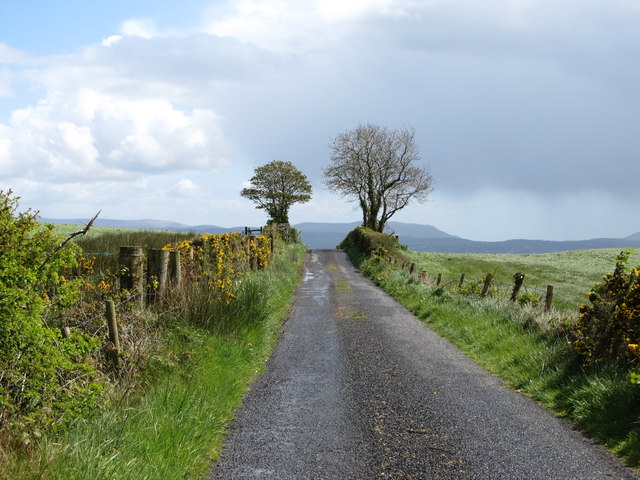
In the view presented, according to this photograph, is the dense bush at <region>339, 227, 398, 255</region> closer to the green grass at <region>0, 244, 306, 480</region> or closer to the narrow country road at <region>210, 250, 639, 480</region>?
the narrow country road at <region>210, 250, 639, 480</region>

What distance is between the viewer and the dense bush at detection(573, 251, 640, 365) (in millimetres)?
7785

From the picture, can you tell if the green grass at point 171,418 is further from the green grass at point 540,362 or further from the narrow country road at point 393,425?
the green grass at point 540,362

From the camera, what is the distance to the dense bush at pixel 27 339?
13.1 feet

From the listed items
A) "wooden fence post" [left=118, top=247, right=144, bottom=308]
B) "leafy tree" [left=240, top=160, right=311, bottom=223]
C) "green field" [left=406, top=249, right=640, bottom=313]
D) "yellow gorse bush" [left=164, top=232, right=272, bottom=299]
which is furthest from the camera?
"leafy tree" [left=240, top=160, right=311, bottom=223]

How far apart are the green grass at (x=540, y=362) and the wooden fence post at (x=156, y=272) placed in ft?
21.8

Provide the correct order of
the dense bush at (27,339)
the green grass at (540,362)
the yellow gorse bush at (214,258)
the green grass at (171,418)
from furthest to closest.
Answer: the yellow gorse bush at (214,258)
the green grass at (540,362)
the green grass at (171,418)
the dense bush at (27,339)

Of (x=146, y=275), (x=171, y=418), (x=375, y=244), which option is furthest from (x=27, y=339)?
(x=375, y=244)

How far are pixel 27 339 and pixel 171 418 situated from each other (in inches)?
82.2

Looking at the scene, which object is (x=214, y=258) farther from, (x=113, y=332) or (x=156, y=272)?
(x=113, y=332)

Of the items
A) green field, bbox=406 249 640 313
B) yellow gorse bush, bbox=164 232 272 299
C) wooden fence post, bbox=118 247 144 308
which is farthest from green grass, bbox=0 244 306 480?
green field, bbox=406 249 640 313

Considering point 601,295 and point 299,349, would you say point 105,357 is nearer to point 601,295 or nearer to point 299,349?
point 299,349

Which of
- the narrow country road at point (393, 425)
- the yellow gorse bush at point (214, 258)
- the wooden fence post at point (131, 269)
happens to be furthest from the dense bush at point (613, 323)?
the wooden fence post at point (131, 269)

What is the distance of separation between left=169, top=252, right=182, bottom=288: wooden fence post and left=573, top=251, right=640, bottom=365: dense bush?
7525mm

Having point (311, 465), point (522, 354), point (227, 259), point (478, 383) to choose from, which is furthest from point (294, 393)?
point (227, 259)
